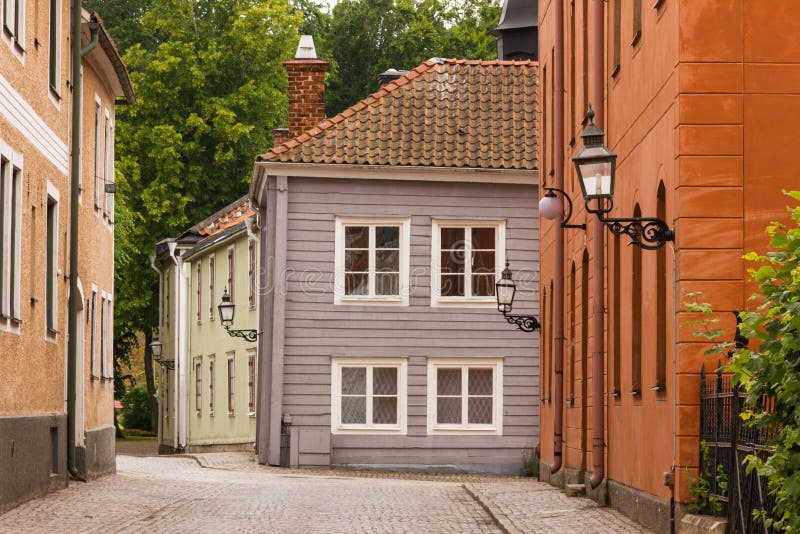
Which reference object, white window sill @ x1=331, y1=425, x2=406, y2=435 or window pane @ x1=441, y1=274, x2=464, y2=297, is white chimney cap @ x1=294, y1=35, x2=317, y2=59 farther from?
white window sill @ x1=331, y1=425, x2=406, y2=435

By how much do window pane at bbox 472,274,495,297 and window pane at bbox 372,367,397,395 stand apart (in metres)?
2.28

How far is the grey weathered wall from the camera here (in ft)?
98.8

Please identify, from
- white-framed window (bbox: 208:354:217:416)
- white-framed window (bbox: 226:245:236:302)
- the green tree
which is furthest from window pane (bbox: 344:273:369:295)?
the green tree

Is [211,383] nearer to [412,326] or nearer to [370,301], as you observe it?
[370,301]

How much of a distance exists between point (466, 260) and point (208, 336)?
493 inches

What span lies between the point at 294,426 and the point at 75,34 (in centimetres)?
1088

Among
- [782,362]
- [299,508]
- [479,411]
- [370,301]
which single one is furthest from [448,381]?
[782,362]

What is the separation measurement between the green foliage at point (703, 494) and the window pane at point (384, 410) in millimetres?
17582

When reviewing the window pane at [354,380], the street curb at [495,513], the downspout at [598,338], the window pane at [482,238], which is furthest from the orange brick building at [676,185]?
the window pane at [482,238]

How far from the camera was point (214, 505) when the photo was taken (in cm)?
1812

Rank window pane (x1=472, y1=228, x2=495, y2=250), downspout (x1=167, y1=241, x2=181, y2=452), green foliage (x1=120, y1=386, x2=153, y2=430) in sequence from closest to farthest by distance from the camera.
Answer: window pane (x1=472, y1=228, x2=495, y2=250) → downspout (x1=167, y1=241, x2=181, y2=452) → green foliage (x1=120, y1=386, x2=153, y2=430)

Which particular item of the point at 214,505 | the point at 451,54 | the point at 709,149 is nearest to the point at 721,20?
the point at 709,149

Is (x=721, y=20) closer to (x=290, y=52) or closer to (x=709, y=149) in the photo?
(x=709, y=149)

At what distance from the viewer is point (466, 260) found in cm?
3083
